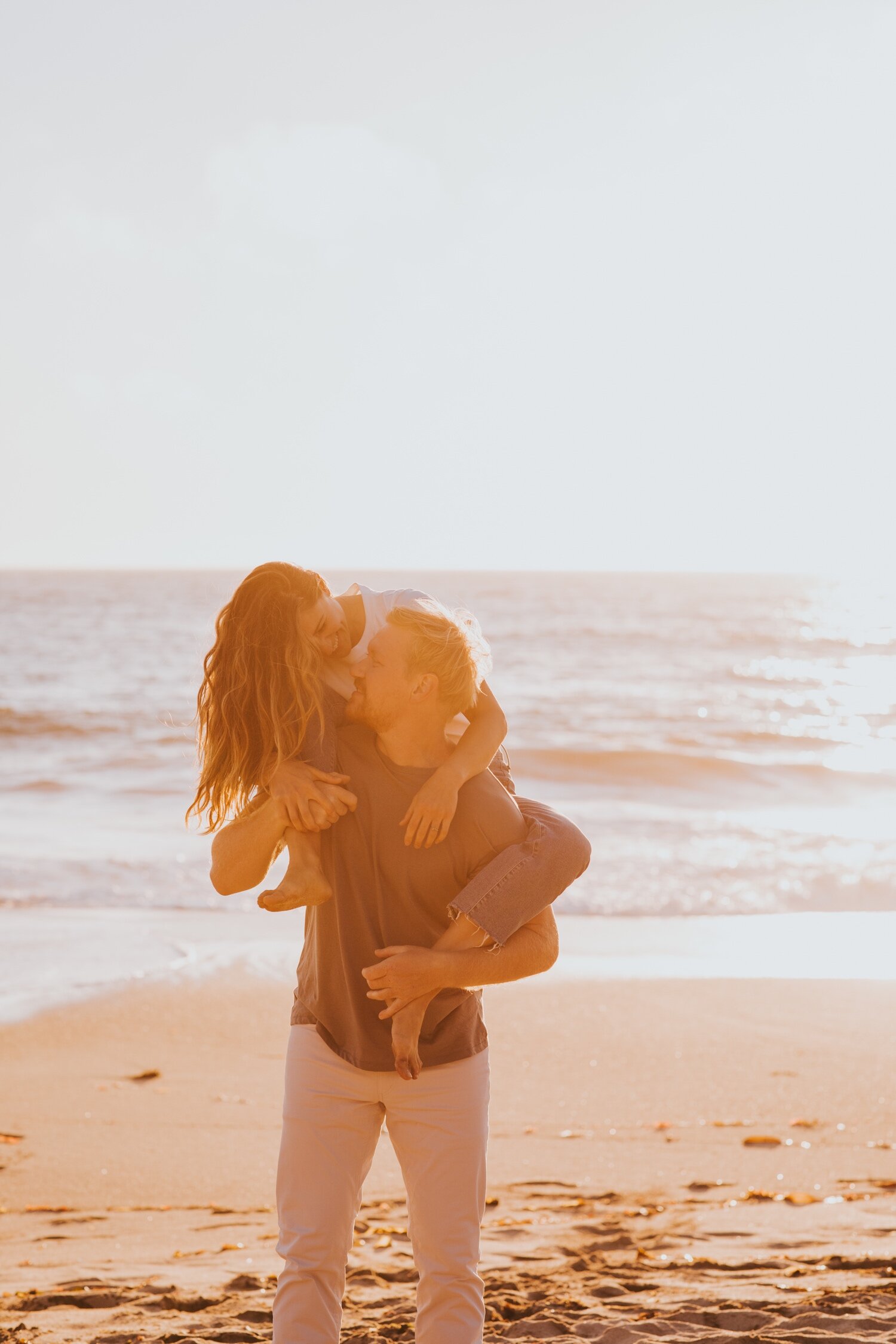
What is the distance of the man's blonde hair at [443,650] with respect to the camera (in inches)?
105

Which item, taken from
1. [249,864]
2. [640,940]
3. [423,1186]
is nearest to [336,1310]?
[423,1186]

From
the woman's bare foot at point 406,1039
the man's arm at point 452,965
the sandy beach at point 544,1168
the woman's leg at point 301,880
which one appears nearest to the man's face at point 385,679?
the woman's leg at point 301,880

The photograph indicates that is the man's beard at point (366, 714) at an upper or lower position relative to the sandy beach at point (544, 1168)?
upper

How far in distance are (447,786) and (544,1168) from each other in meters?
3.54

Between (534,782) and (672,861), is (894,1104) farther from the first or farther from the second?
(534,782)

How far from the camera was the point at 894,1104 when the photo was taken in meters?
6.32

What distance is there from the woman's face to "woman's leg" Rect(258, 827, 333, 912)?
1.49 ft

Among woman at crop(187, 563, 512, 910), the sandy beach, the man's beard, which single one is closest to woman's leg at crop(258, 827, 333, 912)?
woman at crop(187, 563, 512, 910)

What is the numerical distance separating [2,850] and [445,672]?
1054cm

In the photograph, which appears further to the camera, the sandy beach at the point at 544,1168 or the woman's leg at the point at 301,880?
the sandy beach at the point at 544,1168

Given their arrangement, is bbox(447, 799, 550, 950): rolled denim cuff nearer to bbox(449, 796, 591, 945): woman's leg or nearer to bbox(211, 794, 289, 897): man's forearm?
bbox(449, 796, 591, 945): woman's leg

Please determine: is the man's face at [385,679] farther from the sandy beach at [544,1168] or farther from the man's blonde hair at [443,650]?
the sandy beach at [544,1168]

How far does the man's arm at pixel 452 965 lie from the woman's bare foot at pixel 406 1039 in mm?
16

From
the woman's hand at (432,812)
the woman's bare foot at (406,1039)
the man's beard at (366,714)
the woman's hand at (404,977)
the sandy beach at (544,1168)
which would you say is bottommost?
the sandy beach at (544,1168)
